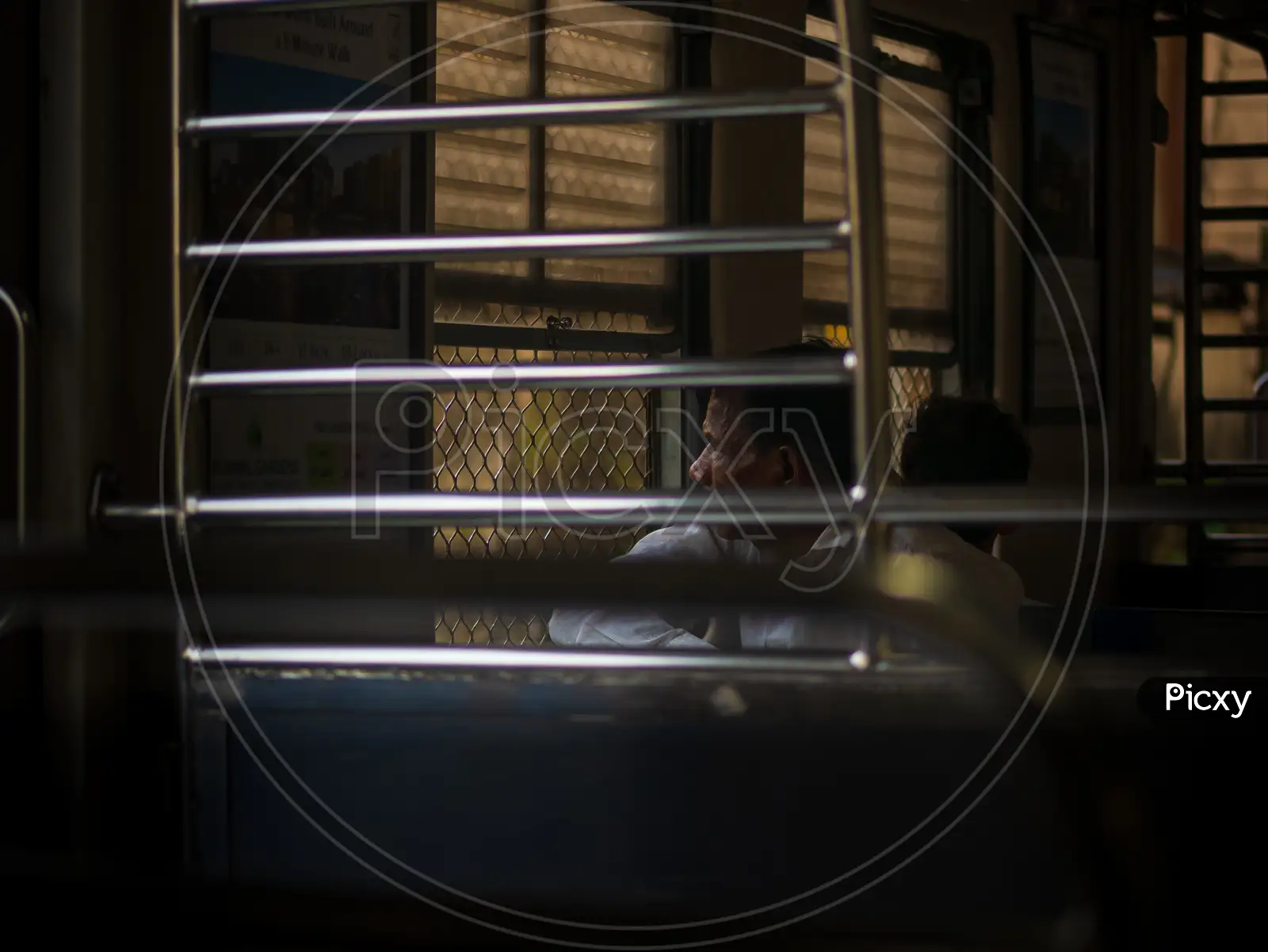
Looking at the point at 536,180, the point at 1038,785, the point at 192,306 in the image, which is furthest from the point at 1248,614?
the point at 536,180

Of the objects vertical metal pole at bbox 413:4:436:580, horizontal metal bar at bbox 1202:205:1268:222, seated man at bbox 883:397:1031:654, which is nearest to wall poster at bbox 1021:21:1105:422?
horizontal metal bar at bbox 1202:205:1268:222

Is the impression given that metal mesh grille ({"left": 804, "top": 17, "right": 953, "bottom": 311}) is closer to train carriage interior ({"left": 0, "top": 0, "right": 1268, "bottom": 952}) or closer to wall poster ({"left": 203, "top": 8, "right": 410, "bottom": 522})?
train carriage interior ({"left": 0, "top": 0, "right": 1268, "bottom": 952})

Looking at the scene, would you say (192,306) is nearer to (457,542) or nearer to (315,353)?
(315,353)

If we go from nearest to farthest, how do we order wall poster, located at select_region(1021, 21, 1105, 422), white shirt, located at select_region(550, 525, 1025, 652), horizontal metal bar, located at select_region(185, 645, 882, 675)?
horizontal metal bar, located at select_region(185, 645, 882, 675) → white shirt, located at select_region(550, 525, 1025, 652) → wall poster, located at select_region(1021, 21, 1105, 422)

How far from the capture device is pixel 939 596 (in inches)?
27.7

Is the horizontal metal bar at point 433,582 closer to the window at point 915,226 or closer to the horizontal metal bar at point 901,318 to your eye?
the horizontal metal bar at point 901,318

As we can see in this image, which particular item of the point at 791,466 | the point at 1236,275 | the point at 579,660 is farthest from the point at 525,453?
the point at 1236,275

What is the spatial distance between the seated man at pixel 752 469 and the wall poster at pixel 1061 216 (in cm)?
168

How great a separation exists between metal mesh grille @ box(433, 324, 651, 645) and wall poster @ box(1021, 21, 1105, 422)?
1.55 meters

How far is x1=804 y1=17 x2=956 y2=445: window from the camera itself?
3.10 m

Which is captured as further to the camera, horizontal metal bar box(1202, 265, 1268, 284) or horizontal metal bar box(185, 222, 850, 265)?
horizontal metal bar box(1202, 265, 1268, 284)

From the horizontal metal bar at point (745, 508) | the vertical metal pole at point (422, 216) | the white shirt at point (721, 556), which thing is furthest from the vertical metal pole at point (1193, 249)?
the horizontal metal bar at point (745, 508)

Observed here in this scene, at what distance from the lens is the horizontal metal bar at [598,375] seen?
3.30ft

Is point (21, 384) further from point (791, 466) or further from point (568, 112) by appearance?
point (791, 466)
